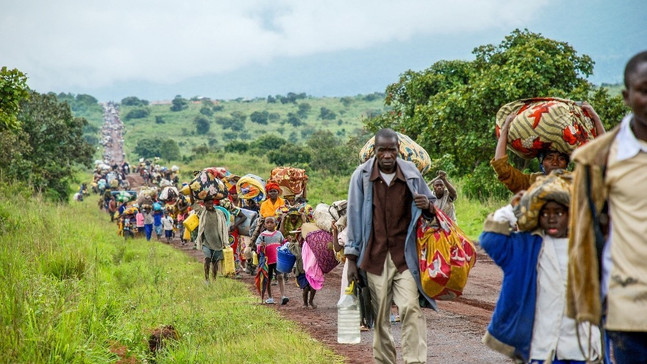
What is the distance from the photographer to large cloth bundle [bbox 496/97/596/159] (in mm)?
5406

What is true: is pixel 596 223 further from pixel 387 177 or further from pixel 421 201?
pixel 387 177

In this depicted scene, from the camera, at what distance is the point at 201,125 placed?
5379 inches

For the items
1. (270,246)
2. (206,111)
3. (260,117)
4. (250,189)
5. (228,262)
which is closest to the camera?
(270,246)

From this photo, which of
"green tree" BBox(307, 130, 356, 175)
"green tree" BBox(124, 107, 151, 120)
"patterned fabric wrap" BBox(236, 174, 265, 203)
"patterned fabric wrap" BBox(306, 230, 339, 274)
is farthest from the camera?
"green tree" BBox(124, 107, 151, 120)

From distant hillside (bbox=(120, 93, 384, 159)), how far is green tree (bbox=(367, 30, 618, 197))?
286 feet

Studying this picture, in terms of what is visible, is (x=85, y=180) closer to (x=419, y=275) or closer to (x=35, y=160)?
(x=35, y=160)

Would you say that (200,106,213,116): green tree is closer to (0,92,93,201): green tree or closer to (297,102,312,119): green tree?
(297,102,312,119): green tree

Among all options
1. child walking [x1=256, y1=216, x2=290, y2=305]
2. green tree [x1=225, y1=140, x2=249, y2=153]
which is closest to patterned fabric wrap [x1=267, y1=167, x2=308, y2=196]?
child walking [x1=256, y1=216, x2=290, y2=305]

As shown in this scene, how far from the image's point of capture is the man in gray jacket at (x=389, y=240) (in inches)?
244

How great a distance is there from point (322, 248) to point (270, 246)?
1836 millimetres

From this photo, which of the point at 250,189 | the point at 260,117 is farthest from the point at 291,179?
the point at 260,117

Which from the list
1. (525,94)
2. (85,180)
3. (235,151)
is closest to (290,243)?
(525,94)

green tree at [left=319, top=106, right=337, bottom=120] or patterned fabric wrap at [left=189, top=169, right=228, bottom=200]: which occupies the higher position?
green tree at [left=319, top=106, right=337, bottom=120]

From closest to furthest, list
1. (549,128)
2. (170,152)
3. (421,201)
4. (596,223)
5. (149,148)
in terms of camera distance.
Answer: (596,223), (549,128), (421,201), (170,152), (149,148)
